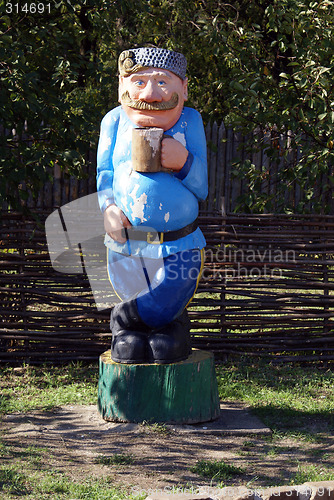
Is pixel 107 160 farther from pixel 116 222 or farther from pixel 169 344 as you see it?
pixel 169 344

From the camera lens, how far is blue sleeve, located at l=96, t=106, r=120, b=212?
13.0ft

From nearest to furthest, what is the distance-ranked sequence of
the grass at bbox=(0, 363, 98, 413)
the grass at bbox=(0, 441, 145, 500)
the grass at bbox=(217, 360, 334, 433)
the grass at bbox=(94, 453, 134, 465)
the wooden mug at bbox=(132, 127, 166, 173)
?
the grass at bbox=(0, 441, 145, 500) < the grass at bbox=(94, 453, 134, 465) < the wooden mug at bbox=(132, 127, 166, 173) < the grass at bbox=(217, 360, 334, 433) < the grass at bbox=(0, 363, 98, 413)

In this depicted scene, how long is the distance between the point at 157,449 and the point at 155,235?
1252 mm

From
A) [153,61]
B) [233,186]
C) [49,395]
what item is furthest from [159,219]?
[233,186]

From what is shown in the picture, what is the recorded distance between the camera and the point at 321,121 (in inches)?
206

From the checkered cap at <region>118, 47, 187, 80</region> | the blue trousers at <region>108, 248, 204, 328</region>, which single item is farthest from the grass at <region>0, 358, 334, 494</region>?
the checkered cap at <region>118, 47, 187, 80</region>

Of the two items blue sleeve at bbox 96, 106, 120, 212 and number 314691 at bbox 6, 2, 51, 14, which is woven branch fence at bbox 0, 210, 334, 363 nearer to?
blue sleeve at bbox 96, 106, 120, 212

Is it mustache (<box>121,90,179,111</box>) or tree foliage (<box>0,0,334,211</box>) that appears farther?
tree foliage (<box>0,0,334,211</box>)

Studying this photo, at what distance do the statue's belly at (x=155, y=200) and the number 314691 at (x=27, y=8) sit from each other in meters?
2.01

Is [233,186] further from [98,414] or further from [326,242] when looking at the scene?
[98,414]

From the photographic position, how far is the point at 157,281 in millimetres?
3818

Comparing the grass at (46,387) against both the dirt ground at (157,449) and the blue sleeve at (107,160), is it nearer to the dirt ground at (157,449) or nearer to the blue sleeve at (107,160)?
the dirt ground at (157,449)

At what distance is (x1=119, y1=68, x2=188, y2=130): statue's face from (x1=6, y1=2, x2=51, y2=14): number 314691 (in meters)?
1.64

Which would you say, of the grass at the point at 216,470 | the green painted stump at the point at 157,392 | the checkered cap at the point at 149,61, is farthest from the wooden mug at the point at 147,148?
the grass at the point at 216,470
